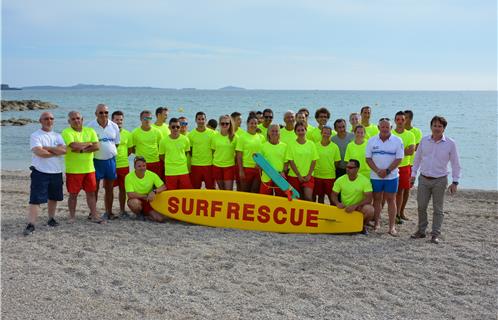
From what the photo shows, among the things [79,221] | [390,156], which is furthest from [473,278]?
[79,221]

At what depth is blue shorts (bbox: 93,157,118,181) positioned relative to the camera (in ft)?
22.4

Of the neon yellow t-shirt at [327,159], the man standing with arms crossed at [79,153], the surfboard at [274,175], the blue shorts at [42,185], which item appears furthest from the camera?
the neon yellow t-shirt at [327,159]

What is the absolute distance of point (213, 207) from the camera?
22.8 ft

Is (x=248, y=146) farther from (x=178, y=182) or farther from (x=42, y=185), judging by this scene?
(x=42, y=185)

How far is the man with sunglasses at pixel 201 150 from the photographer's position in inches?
286

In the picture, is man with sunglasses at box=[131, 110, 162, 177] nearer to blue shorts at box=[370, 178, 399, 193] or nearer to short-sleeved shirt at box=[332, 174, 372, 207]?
short-sleeved shirt at box=[332, 174, 372, 207]

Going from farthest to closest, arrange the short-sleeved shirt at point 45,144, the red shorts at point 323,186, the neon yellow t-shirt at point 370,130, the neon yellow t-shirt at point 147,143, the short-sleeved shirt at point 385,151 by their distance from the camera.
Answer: the neon yellow t-shirt at point 370,130, the neon yellow t-shirt at point 147,143, the red shorts at point 323,186, the short-sleeved shirt at point 385,151, the short-sleeved shirt at point 45,144

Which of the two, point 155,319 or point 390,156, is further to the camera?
point 390,156

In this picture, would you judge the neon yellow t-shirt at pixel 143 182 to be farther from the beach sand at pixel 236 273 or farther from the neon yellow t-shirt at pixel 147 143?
the beach sand at pixel 236 273

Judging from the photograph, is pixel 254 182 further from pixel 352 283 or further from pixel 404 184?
pixel 352 283

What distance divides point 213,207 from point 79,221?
6.55 ft

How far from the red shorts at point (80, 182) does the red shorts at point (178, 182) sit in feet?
3.51

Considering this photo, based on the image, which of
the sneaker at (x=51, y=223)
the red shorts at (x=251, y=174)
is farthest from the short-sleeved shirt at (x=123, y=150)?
the red shorts at (x=251, y=174)

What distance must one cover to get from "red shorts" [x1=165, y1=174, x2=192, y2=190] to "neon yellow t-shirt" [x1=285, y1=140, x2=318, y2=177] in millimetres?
1578
